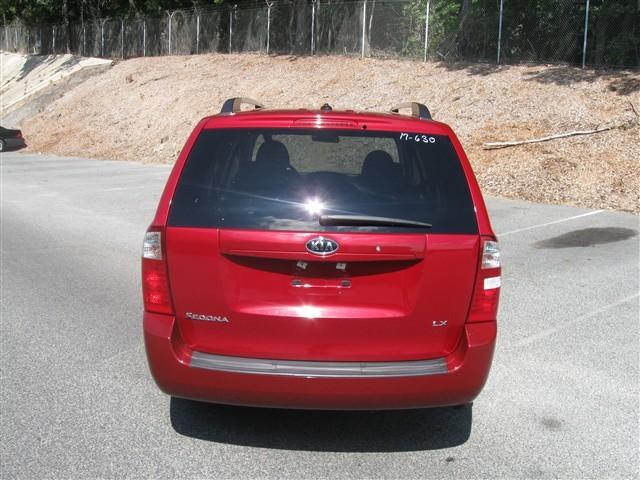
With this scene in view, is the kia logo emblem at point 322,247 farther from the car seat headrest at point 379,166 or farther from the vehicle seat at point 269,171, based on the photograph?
the car seat headrest at point 379,166

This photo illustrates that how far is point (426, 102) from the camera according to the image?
71.1 feet

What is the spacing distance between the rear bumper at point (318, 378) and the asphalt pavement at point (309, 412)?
0.40 m

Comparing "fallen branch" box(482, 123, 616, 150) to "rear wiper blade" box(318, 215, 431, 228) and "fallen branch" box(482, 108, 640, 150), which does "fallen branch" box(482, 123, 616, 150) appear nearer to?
"fallen branch" box(482, 108, 640, 150)

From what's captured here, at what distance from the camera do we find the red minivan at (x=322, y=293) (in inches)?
142

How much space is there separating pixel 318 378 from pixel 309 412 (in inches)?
40.4

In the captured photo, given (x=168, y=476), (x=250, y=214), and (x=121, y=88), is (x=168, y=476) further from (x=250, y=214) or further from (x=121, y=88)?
(x=121, y=88)

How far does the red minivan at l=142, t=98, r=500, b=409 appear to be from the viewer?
3.62 m

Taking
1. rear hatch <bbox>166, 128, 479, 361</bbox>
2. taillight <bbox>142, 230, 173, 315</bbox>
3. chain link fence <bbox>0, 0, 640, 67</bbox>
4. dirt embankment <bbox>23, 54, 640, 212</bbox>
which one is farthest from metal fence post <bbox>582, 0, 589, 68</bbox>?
taillight <bbox>142, 230, 173, 315</bbox>

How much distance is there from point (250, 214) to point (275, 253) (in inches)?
10.1

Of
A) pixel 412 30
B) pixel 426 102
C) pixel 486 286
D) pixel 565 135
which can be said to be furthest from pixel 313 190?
pixel 412 30

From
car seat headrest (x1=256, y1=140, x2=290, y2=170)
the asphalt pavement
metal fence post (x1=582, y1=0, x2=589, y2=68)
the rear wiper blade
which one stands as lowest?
the asphalt pavement


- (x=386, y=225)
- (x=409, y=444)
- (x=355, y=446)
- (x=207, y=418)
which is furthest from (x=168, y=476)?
(x=386, y=225)

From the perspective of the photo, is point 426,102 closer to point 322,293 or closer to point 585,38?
point 585,38

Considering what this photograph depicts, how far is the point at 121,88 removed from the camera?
110ft
